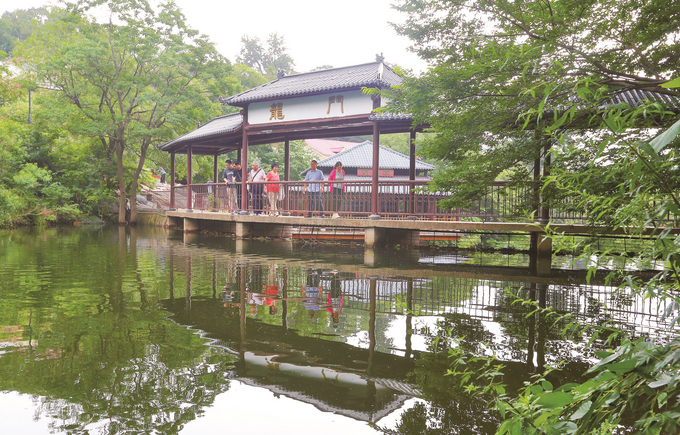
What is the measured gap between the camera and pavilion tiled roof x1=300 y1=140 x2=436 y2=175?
24519mm

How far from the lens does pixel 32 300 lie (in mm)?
5531

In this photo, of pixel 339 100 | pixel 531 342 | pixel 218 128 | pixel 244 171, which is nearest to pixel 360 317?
pixel 531 342

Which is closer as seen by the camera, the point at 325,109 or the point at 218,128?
the point at 325,109

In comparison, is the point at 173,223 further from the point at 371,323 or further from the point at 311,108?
the point at 371,323

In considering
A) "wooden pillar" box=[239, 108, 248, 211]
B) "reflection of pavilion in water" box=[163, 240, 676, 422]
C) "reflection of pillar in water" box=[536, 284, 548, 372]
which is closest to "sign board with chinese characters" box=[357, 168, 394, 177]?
"wooden pillar" box=[239, 108, 248, 211]

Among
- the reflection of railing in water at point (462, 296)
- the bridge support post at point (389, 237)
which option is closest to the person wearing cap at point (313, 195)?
the bridge support post at point (389, 237)

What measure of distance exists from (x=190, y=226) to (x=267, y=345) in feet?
51.0

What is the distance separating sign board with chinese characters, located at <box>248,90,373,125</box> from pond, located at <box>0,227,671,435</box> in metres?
6.36

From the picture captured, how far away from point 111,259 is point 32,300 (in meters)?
4.23

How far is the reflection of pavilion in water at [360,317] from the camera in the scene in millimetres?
→ 3214

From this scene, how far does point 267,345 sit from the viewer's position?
157 inches

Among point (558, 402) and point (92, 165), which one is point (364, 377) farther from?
point (92, 165)

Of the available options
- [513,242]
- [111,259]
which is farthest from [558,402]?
[513,242]

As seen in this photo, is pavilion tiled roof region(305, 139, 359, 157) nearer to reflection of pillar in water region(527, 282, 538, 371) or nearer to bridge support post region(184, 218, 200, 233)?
bridge support post region(184, 218, 200, 233)
